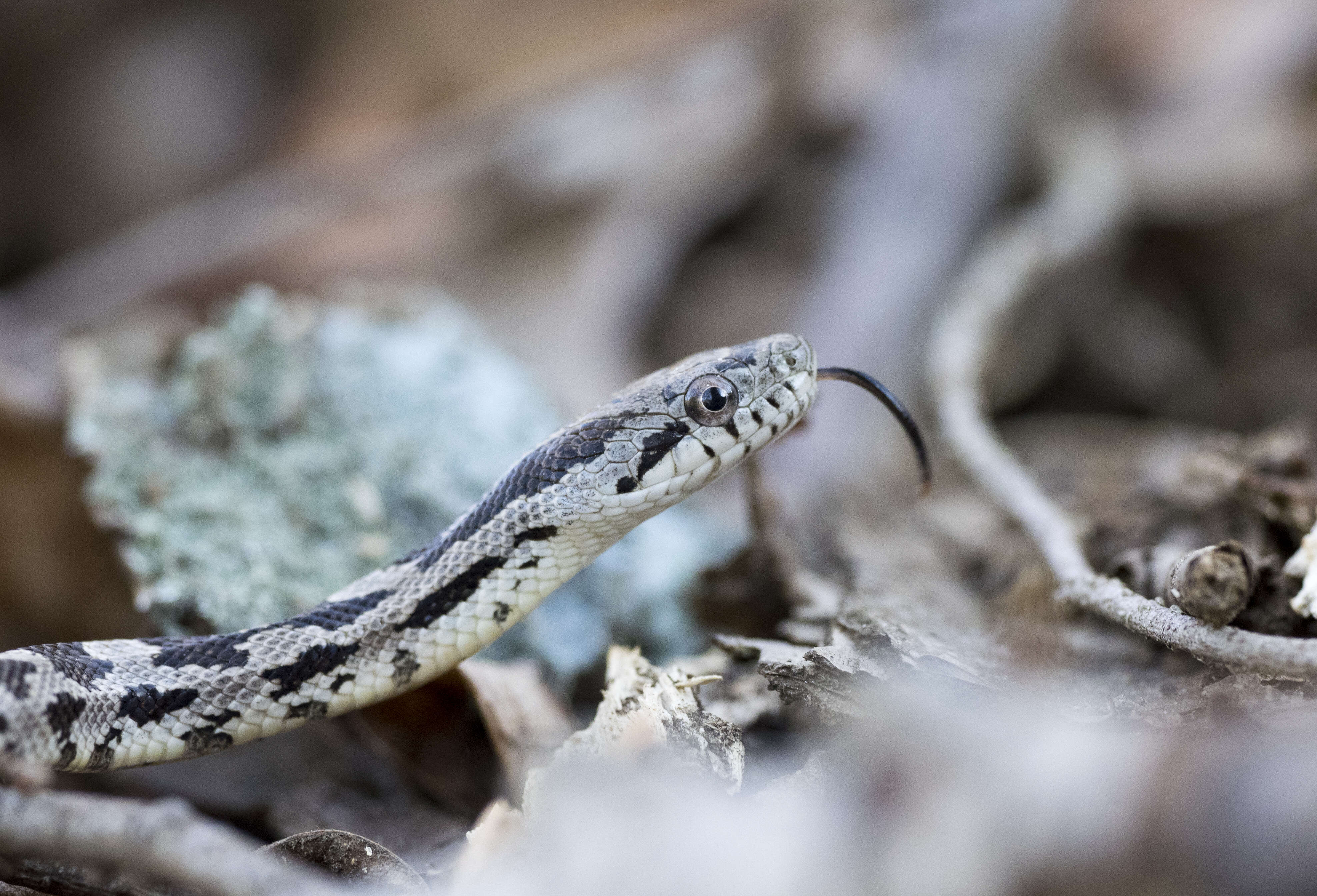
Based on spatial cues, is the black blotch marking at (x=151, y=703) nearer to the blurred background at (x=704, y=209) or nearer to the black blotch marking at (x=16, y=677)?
the black blotch marking at (x=16, y=677)

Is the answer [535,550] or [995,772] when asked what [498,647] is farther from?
[995,772]

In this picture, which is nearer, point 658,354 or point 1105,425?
point 1105,425

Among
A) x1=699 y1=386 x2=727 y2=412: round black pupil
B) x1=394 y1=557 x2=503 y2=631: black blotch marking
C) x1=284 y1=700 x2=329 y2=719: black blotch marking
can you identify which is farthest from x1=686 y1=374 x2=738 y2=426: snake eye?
x1=284 y1=700 x2=329 y2=719: black blotch marking

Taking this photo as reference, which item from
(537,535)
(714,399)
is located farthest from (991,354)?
(537,535)

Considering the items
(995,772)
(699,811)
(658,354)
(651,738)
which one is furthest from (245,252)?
(995,772)

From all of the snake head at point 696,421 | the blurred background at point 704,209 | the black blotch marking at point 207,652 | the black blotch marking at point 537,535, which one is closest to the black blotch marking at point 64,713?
the black blotch marking at point 207,652

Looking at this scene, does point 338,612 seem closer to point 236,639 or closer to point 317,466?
point 236,639
